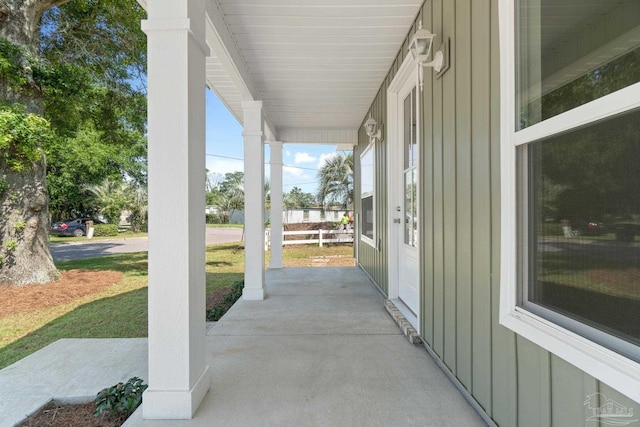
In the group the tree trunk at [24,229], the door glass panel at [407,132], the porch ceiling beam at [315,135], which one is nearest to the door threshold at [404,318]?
the door glass panel at [407,132]

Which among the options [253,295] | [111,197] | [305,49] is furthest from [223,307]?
[111,197]

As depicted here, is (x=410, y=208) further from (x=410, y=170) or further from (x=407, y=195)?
(x=410, y=170)

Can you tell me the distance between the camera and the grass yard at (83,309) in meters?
3.73

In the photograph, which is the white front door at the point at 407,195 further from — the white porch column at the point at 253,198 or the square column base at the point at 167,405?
the square column base at the point at 167,405

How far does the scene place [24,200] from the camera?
5.87 metres

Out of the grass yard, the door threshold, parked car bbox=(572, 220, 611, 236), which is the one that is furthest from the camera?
the grass yard

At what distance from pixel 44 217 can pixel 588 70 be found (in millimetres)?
7844

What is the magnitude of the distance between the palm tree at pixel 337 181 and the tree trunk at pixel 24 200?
33.4ft

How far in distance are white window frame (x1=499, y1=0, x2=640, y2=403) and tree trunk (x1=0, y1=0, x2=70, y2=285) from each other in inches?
262

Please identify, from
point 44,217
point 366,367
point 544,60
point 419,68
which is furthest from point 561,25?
point 44,217

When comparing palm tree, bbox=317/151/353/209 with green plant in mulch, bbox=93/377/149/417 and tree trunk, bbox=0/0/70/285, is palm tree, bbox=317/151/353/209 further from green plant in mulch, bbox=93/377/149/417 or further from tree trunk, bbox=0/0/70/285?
green plant in mulch, bbox=93/377/149/417

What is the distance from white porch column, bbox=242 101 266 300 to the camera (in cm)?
415

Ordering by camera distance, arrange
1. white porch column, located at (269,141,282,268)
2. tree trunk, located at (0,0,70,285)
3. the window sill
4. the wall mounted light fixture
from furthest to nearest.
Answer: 1. white porch column, located at (269,141,282,268)
2. tree trunk, located at (0,0,70,285)
3. the wall mounted light fixture
4. the window sill

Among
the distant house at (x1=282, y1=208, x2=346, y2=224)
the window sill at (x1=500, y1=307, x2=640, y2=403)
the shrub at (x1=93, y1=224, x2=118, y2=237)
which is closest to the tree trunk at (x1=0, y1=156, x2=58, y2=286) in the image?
the window sill at (x1=500, y1=307, x2=640, y2=403)
